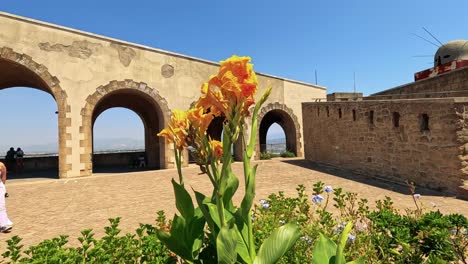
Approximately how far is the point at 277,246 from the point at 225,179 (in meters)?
0.47

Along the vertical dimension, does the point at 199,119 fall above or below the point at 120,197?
above

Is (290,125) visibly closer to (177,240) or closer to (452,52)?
(452,52)

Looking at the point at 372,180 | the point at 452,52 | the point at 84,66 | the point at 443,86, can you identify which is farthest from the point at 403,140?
the point at 84,66

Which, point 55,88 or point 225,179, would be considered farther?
point 55,88

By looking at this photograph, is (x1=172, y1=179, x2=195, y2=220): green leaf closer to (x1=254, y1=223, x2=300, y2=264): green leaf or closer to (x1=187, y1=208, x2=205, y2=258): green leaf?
(x1=187, y1=208, x2=205, y2=258): green leaf

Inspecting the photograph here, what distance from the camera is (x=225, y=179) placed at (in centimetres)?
165

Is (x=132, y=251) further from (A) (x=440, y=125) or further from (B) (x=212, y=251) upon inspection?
(A) (x=440, y=125)

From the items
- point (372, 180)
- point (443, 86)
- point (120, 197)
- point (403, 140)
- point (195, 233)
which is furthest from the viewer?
point (443, 86)

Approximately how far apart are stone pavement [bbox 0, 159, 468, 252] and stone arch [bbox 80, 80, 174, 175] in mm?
1792

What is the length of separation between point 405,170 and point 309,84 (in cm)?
1102

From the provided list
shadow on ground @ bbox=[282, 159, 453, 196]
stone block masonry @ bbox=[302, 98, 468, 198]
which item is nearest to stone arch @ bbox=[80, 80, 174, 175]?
shadow on ground @ bbox=[282, 159, 453, 196]

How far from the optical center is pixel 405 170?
827cm

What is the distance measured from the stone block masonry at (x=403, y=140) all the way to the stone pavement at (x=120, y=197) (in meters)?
0.58

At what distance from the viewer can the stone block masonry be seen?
6.88 m
